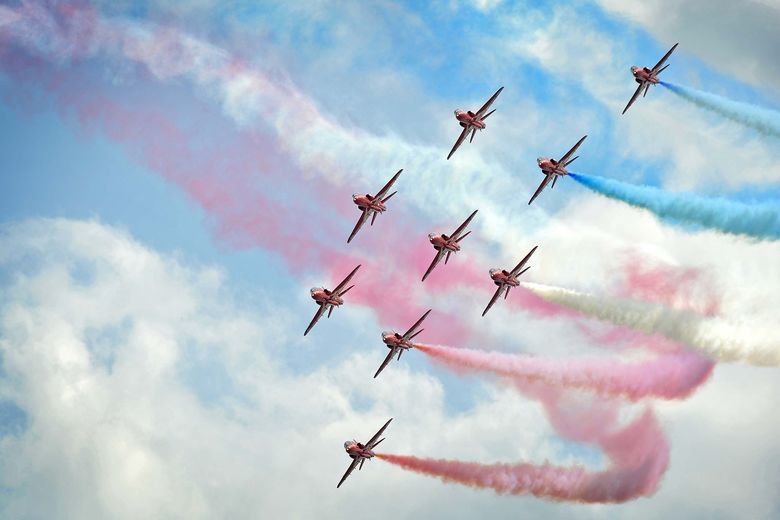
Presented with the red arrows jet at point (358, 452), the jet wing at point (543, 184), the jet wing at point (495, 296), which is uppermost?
the jet wing at point (543, 184)

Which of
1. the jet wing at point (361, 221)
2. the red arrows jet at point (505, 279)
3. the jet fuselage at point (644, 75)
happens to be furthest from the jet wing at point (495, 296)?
the jet fuselage at point (644, 75)

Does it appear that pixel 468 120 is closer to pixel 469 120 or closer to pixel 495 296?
pixel 469 120

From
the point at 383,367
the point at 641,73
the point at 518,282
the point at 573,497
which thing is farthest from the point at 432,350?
the point at 641,73

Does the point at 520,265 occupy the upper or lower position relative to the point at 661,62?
lower

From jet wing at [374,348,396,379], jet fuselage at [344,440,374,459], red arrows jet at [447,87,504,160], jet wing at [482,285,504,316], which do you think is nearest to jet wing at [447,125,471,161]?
red arrows jet at [447,87,504,160]

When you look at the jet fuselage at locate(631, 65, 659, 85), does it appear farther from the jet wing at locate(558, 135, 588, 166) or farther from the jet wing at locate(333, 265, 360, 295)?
the jet wing at locate(333, 265, 360, 295)

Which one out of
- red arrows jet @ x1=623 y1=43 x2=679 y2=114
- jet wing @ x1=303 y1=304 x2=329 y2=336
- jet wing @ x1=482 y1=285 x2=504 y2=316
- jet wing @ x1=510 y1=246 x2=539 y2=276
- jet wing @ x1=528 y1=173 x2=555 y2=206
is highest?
red arrows jet @ x1=623 y1=43 x2=679 y2=114

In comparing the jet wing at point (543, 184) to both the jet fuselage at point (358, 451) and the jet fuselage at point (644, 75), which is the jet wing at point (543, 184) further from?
the jet fuselage at point (358, 451)

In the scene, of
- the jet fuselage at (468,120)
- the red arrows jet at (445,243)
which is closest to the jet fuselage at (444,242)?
the red arrows jet at (445,243)

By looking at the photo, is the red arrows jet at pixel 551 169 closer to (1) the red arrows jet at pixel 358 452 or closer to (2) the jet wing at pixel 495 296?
(2) the jet wing at pixel 495 296

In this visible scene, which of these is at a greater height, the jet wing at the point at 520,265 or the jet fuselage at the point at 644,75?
the jet fuselage at the point at 644,75

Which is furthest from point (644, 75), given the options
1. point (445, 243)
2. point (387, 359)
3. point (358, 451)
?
point (358, 451)

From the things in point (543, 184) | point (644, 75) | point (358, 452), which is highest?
point (644, 75)

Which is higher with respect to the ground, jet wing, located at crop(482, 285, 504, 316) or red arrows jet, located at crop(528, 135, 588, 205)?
red arrows jet, located at crop(528, 135, 588, 205)
